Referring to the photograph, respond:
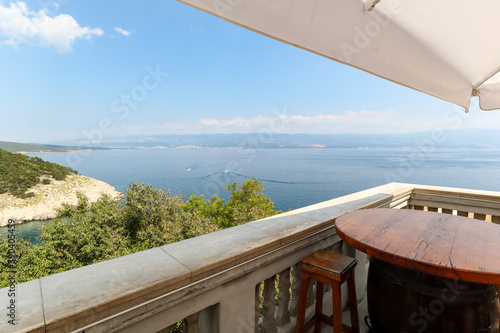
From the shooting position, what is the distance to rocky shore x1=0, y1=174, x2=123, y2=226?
87.1ft

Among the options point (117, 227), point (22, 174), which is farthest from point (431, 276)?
point (22, 174)

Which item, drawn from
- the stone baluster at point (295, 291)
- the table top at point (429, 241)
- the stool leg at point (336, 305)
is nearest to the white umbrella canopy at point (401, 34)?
the table top at point (429, 241)

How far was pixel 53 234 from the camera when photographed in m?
19.6

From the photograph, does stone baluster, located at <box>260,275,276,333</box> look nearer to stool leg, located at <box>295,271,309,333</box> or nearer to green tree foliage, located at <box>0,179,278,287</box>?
stool leg, located at <box>295,271,309,333</box>

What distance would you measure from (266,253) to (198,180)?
2285 inches

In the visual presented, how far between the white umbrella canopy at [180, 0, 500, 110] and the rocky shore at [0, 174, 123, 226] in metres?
31.8

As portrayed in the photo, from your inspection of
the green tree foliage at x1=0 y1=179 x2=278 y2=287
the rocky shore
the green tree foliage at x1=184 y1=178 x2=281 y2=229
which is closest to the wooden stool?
the green tree foliage at x1=0 y1=179 x2=278 y2=287

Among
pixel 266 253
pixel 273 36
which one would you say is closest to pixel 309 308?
pixel 266 253

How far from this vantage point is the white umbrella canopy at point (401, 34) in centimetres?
96

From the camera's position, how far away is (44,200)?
89.5 feet

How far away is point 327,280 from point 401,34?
146cm

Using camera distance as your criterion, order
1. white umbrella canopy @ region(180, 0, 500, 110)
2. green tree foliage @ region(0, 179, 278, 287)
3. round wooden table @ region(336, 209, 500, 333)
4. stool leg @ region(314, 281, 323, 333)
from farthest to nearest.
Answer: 1. green tree foliage @ region(0, 179, 278, 287)
2. stool leg @ region(314, 281, 323, 333)
3. round wooden table @ region(336, 209, 500, 333)
4. white umbrella canopy @ region(180, 0, 500, 110)

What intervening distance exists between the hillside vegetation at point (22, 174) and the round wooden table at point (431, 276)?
107 ft

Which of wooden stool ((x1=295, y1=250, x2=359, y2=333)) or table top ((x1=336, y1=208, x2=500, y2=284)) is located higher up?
table top ((x1=336, y1=208, x2=500, y2=284))
